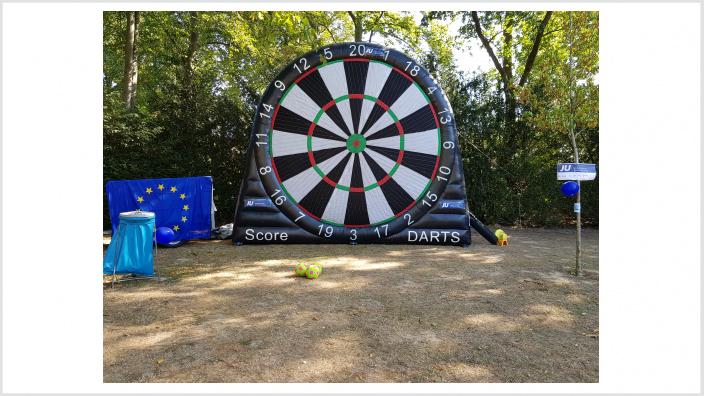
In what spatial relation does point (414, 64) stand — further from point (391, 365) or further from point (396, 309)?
point (391, 365)

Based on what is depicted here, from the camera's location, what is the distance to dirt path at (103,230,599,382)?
7.80 feet

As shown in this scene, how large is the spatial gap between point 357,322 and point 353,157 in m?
3.67

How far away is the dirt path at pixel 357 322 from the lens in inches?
93.7

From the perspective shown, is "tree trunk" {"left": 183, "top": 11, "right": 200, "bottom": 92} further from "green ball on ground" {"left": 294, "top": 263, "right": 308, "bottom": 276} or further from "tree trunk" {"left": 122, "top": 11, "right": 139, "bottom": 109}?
"green ball on ground" {"left": 294, "top": 263, "right": 308, "bottom": 276}

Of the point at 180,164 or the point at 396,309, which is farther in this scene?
the point at 180,164

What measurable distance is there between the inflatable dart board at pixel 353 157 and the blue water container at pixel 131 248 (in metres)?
2.02

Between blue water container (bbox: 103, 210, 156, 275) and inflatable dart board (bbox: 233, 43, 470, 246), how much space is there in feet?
6.62

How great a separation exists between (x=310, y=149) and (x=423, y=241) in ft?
7.06

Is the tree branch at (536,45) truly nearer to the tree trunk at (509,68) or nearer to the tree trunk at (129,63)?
the tree trunk at (509,68)

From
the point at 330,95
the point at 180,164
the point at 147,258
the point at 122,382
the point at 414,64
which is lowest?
the point at 122,382

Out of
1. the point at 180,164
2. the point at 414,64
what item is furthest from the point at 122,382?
the point at 180,164

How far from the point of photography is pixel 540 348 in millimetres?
2680

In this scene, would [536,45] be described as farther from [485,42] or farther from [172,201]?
[172,201]

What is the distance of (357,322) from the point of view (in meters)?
3.11
